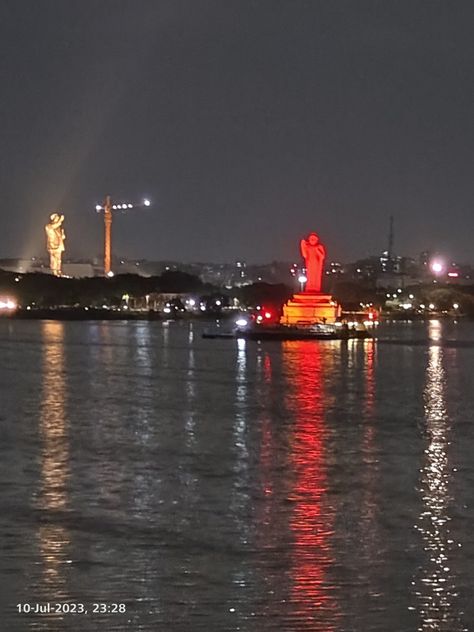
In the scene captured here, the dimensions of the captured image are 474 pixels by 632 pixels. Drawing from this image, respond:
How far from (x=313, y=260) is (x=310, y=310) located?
4.33 meters

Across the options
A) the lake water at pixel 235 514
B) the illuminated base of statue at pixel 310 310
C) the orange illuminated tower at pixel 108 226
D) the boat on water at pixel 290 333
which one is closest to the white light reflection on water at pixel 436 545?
the lake water at pixel 235 514

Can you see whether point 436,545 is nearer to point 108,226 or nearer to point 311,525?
point 311,525

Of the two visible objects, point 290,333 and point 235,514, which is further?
point 290,333

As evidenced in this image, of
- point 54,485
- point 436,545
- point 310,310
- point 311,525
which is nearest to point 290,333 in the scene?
point 310,310

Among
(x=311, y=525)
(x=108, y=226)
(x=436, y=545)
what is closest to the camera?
(x=436, y=545)

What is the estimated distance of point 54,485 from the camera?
8484 mm

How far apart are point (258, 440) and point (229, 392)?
676 centimetres

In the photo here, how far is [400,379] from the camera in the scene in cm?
2255

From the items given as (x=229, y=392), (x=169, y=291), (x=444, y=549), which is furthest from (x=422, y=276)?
(x=444, y=549)

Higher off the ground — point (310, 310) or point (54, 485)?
point (310, 310)

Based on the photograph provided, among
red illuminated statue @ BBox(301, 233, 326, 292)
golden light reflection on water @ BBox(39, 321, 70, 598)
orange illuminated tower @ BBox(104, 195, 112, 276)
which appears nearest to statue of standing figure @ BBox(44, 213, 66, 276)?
orange illuminated tower @ BBox(104, 195, 112, 276)

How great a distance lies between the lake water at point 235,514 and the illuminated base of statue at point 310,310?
1681 inches

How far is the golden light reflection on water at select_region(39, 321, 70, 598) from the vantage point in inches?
235

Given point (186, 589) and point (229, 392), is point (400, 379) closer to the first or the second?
point (229, 392)
